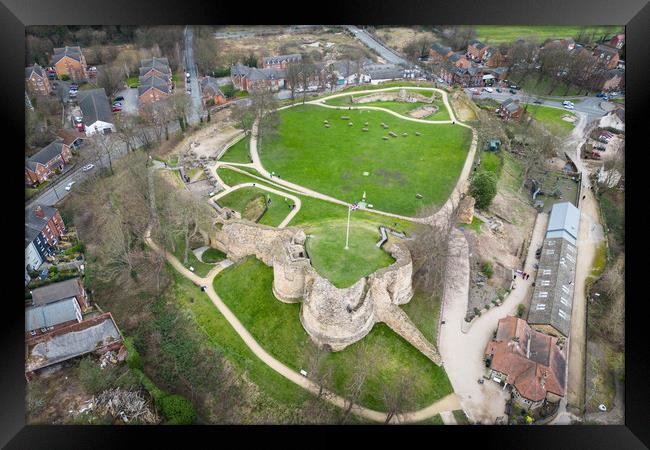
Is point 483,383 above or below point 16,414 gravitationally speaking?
below

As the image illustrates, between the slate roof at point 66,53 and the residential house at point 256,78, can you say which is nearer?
the slate roof at point 66,53

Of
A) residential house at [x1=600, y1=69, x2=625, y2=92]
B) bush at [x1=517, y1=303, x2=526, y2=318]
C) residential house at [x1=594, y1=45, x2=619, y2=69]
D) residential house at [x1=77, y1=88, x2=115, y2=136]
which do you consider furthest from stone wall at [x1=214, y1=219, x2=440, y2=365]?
residential house at [x1=600, y1=69, x2=625, y2=92]

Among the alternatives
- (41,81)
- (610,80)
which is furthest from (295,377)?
(610,80)

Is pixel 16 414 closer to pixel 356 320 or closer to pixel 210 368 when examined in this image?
pixel 210 368

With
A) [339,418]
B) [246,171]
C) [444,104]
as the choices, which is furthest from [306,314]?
[444,104]

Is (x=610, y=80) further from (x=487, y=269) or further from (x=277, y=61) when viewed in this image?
(x=277, y=61)

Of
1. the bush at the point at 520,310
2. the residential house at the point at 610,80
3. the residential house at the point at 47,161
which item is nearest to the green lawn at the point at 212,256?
the residential house at the point at 47,161

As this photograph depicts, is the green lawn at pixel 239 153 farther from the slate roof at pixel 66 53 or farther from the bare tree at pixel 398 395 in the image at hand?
the slate roof at pixel 66 53
